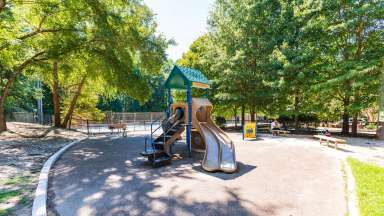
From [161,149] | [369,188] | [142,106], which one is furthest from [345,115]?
[142,106]

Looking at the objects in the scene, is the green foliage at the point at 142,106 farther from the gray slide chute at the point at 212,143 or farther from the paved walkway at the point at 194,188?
the paved walkway at the point at 194,188

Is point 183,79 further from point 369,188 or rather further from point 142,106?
point 142,106

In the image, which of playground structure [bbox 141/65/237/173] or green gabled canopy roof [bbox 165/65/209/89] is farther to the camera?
green gabled canopy roof [bbox 165/65/209/89]

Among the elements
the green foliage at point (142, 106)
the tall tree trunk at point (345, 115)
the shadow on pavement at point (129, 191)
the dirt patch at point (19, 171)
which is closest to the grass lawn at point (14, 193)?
the dirt patch at point (19, 171)

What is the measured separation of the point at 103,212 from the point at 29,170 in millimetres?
4046

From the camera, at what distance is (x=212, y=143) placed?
25.8 feet

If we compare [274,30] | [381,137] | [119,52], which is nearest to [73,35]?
[119,52]

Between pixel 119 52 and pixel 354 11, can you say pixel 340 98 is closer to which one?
pixel 354 11

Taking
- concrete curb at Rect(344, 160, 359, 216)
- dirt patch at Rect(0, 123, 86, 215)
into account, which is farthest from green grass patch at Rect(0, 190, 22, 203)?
concrete curb at Rect(344, 160, 359, 216)

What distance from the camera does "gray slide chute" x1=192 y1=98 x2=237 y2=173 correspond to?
6621mm

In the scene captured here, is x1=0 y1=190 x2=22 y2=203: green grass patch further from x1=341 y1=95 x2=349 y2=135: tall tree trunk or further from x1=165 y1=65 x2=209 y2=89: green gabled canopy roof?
x1=341 y1=95 x2=349 y2=135: tall tree trunk

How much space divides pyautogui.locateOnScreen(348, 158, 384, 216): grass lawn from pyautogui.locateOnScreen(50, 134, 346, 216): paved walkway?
357mm

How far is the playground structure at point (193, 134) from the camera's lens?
23.0 ft

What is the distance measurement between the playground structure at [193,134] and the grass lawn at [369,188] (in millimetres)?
3046
